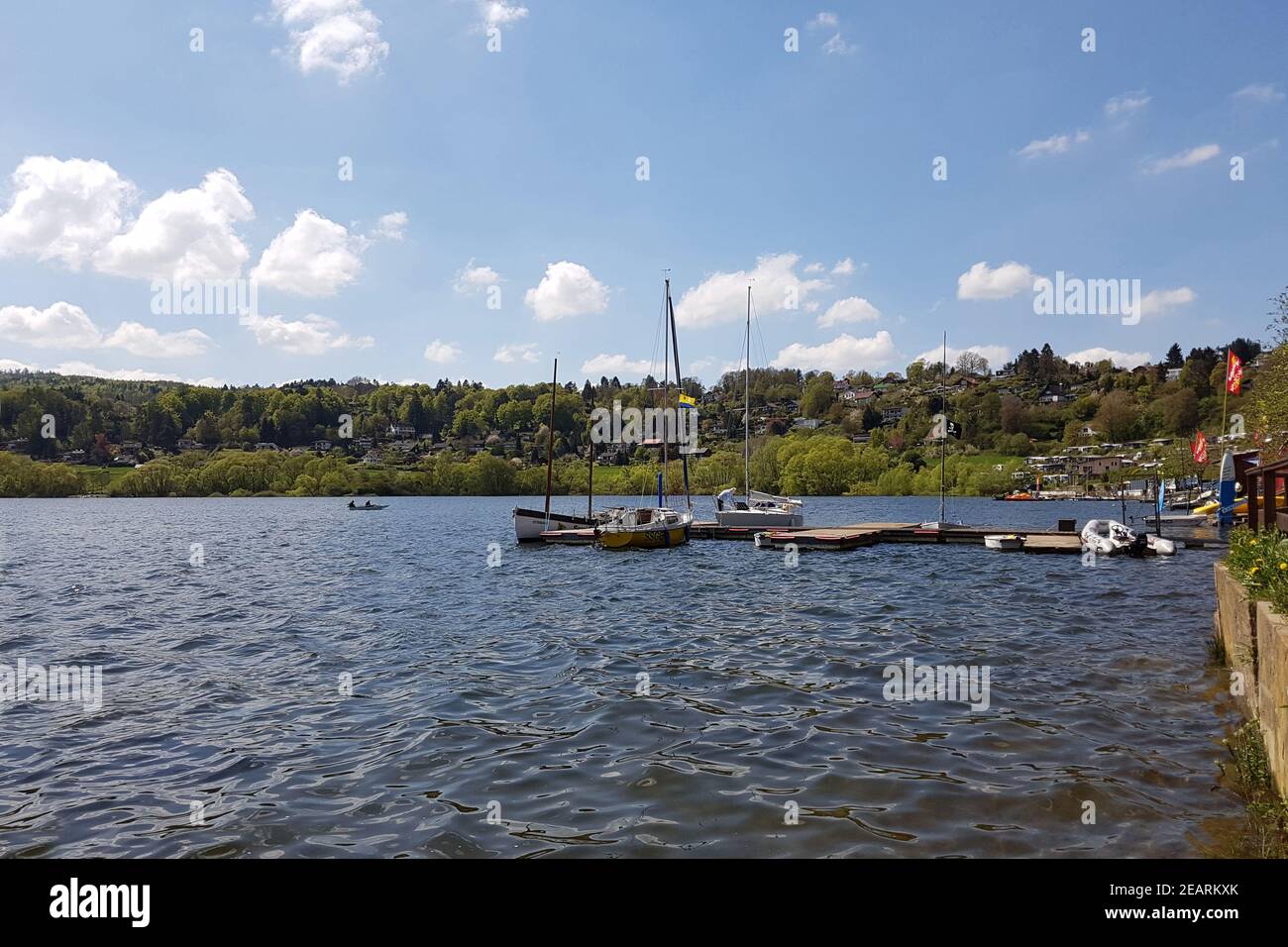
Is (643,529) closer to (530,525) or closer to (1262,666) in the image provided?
(530,525)

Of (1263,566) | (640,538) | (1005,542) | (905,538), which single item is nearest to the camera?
(1263,566)

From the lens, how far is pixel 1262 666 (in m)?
8.22

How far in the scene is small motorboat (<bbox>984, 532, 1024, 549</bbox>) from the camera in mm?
42281

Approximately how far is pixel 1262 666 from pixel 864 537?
1526 inches

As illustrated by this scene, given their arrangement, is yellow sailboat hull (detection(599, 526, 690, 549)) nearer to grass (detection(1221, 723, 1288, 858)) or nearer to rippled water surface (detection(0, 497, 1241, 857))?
rippled water surface (detection(0, 497, 1241, 857))

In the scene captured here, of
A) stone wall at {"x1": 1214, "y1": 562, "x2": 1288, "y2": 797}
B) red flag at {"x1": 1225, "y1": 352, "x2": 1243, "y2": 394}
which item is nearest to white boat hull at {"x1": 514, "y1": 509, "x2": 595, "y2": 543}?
red flag at {"x1": 1225, "y1": 352, "x2": 1243, "y2": 394}

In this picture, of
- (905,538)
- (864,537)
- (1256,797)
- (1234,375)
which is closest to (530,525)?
(864,537)

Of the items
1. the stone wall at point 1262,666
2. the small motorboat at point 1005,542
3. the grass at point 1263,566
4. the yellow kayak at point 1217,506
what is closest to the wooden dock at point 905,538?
the small motorboat at point 1005,542

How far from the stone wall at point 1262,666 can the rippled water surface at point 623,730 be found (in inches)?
28.9

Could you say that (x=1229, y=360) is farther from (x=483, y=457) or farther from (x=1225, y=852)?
(x=483, y=457)

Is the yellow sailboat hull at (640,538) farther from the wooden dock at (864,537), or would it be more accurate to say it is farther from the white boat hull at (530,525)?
the white boat hull at (530,525)

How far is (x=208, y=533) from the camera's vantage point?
7275 centimetres

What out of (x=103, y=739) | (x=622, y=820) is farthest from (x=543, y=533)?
(x=622, y=820)
